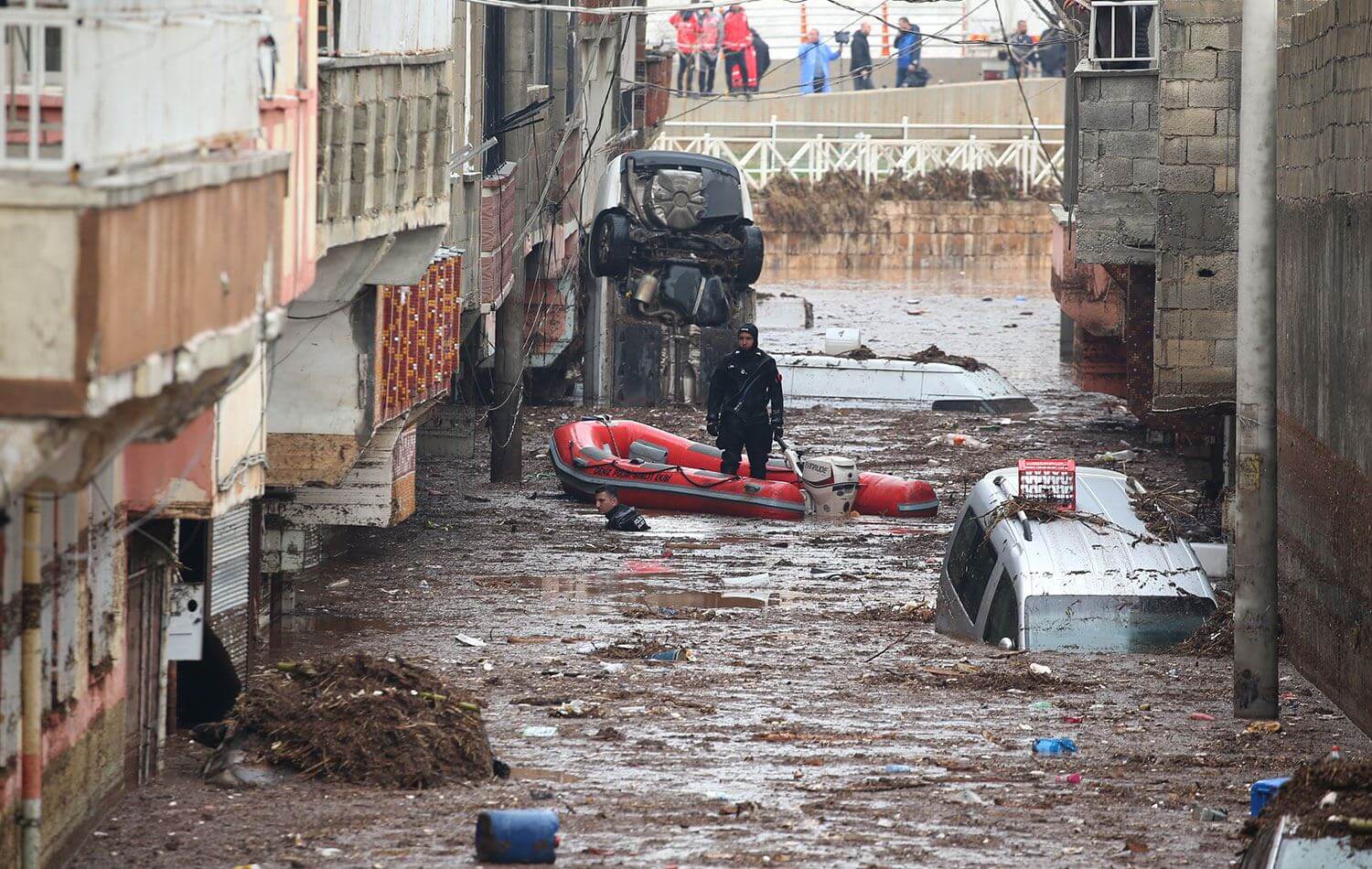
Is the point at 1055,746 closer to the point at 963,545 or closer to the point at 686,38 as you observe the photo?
the point at 963,545

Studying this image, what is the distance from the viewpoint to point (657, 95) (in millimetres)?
40812

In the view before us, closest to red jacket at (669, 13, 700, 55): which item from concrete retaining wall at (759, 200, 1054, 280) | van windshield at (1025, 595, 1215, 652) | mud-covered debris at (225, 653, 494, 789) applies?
concrete retaining wall at (759, 200, 1054, 280)

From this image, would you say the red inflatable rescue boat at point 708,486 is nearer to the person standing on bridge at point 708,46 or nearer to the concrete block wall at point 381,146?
the concrete block wall at point 381,146

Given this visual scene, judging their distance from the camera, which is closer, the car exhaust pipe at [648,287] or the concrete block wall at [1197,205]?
the concrete block wall at [1197,205]

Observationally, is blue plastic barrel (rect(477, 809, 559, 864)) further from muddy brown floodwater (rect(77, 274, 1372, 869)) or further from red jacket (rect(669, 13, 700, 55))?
red jacket (rect(669, 13, 700, 55))

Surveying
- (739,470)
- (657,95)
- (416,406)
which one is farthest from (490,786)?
(657,95)

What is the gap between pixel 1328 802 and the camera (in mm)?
7559

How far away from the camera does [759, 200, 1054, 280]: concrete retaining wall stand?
56688 millimetres

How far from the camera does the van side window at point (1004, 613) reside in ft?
43.2

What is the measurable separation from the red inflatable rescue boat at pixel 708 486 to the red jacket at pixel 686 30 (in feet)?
94.1

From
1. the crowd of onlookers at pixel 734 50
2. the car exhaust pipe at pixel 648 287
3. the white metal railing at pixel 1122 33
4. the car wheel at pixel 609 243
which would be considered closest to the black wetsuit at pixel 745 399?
the white metal railing at pixel 1122 33

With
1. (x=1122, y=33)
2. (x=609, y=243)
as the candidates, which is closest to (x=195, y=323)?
(x=1122, y=33)

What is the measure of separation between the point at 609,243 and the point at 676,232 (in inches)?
41.2

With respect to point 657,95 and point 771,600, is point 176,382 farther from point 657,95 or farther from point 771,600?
point 657,95
